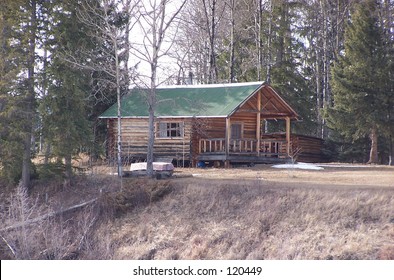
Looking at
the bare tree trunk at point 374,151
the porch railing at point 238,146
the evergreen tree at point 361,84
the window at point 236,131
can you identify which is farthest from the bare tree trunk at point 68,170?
the bare tree trunk at point 374,151

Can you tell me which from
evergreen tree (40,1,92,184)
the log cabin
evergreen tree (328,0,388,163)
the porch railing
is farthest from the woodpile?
evergreen tree (40,1,92,184)

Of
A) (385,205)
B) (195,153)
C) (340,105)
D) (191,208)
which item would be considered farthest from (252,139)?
(385,205)

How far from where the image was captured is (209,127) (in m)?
30.8

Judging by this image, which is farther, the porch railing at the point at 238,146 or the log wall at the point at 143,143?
the log wall at the point at 143,143

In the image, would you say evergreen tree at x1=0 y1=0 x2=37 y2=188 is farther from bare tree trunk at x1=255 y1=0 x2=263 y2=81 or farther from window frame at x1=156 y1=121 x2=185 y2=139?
bare tree trunk at x1=255 y1=0 x2=263 y2=81

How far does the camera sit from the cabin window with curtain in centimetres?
3128

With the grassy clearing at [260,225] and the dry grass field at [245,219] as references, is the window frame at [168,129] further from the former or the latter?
the grassy clearing at [260,225]

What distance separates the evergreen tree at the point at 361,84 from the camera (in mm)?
33125

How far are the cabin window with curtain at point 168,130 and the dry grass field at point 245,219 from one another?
7.83 metres

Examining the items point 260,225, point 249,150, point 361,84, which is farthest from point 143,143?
point 260,225

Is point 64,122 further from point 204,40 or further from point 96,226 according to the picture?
point 204,40

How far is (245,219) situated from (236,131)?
44.9ft

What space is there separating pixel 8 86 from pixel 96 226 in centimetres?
770

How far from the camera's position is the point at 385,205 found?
712 inches
